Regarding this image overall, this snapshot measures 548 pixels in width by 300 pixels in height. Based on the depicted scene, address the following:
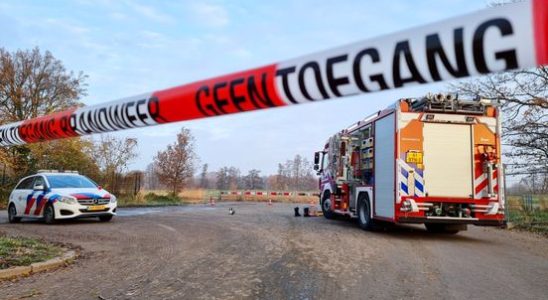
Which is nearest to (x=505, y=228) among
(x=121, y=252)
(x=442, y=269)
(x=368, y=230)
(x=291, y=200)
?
(x=368, y=230)

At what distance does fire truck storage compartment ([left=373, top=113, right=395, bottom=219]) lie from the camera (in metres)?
11.7

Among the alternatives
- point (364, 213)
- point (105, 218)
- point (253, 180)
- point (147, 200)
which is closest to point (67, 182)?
point (105, 218)

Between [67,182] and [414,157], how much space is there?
9.91 m

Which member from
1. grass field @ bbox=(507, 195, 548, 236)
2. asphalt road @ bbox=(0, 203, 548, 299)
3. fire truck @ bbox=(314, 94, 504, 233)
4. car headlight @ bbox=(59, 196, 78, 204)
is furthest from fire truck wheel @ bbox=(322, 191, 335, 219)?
car headlight @ bbox=(59, 196, 78, 204)

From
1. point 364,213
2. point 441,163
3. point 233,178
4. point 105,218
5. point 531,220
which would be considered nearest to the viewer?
point 441,163

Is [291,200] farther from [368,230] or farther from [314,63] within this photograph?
[314,63]

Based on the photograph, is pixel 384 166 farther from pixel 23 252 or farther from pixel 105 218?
pixel 105 218

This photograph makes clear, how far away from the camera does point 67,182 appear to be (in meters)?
14.5

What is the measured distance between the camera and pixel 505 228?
16047 mm

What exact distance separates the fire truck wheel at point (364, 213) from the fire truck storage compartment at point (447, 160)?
218 cm

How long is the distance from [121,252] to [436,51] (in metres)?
7.47

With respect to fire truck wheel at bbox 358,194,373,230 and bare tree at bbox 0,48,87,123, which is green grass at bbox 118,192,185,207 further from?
fire truck wheel at bbox 358,194,373,230

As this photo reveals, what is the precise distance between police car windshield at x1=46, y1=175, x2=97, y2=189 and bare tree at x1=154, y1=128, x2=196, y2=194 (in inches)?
948

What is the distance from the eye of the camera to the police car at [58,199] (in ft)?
43.9
